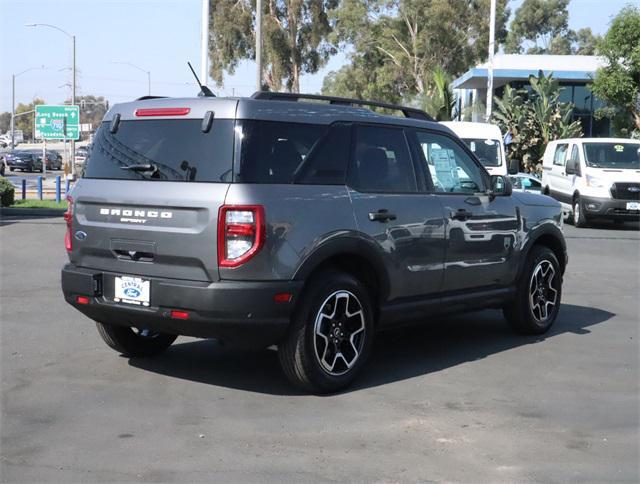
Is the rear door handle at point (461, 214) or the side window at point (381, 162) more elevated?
the side window at point (381, 162)

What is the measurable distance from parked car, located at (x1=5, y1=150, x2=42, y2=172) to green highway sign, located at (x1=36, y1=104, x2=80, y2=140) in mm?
19389

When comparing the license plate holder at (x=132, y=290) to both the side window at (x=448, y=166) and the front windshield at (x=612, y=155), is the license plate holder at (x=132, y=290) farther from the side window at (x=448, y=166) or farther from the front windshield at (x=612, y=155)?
the front windshield at (x=612, y=155)

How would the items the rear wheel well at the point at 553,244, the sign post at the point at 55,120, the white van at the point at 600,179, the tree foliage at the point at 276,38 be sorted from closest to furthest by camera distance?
the rear wheel well at the point at 553,244 < the white van at the point at 600,179 < the sign post at the point at 55,120 < the tree foliage at the point at 276,38

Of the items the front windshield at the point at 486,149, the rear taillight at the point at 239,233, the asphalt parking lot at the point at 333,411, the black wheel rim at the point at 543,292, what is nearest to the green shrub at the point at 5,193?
the front windshield at the point at 486,149

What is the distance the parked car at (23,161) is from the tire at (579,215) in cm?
4361

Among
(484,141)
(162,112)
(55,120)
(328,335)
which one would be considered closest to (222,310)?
(328,335)

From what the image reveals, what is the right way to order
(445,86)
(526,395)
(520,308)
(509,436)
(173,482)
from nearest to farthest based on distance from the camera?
1. (173,482)
2. (509,436)
3. (526,395)
4. (520,308)
5. (445,86)

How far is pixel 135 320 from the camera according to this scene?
5852mm

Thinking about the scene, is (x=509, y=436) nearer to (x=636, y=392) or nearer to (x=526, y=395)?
(x=526, y=395)

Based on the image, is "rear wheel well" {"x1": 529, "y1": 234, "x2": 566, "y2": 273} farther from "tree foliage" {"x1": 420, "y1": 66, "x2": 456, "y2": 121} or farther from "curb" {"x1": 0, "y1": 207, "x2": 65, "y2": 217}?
"tree foliage" {"x1": 420, "y1": 66, "x2": 456, "y2": 121}

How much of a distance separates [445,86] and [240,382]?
103 ft

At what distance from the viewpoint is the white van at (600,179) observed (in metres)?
19.4

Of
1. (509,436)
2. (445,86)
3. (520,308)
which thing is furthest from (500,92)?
(509,436)

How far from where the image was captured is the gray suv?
5.53 meters
